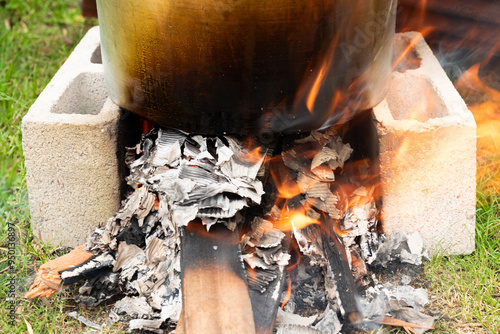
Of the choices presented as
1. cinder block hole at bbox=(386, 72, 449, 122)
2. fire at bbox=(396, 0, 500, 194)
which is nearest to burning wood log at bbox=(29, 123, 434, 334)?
cinder block hole at bbox=(386, 72, 449, 122)

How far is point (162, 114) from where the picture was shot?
6.08 ft

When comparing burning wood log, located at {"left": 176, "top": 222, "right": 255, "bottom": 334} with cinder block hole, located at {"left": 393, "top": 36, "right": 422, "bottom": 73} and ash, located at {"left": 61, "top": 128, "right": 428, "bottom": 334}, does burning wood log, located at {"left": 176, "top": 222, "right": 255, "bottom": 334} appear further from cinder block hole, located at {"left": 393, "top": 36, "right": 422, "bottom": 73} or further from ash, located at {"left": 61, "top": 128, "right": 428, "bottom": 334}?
cinder block hole, located at {"left": 393, "top": 36, "right": 422, "bottom": 73}

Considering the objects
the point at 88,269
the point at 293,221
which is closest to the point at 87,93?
the point at 88,269

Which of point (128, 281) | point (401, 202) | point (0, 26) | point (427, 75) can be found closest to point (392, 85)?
point (427, 75)

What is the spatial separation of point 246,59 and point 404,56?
52.2 inches

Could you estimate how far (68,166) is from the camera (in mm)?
2141

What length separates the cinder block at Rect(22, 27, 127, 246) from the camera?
208 cm

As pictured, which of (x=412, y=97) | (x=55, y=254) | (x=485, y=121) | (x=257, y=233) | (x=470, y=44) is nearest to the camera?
(x=257, y=233)

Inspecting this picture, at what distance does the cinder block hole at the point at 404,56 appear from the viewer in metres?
2.62

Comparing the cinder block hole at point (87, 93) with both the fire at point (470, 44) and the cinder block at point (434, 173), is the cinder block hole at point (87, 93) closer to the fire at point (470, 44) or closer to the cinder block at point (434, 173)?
the cinder block at point (434, 173)

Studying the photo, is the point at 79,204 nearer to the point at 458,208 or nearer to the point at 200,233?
the point at 200,233

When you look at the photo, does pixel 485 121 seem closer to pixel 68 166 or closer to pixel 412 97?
pixel 412 97

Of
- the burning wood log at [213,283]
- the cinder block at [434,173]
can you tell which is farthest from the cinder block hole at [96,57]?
the cinder block at [434,173]

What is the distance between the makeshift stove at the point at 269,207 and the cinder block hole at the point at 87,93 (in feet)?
0.30
